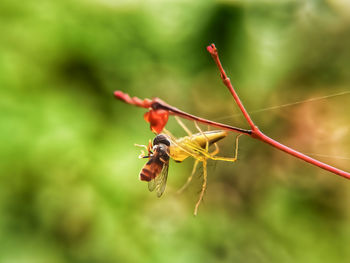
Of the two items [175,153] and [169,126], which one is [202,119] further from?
[169,126]

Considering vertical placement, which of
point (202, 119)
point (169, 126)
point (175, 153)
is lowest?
point (202, 119)

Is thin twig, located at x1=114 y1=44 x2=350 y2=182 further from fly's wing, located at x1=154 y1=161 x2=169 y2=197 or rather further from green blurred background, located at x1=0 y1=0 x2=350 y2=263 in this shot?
green blurred background, located at x1=0 y1=0 x2=350 y2=263

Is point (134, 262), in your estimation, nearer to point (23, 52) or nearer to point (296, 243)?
point (296, 243)

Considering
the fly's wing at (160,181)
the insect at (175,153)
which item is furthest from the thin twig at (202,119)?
the fly's wing at (160,181)

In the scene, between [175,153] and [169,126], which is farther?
[169,126]

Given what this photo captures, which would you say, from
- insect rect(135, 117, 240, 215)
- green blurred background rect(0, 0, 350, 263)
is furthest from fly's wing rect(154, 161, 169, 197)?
green blurred background rect(0, 0, 350, 263)

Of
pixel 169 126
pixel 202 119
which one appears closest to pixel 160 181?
pixel 202 119

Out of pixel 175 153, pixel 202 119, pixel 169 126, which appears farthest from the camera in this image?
pixel 169 126
